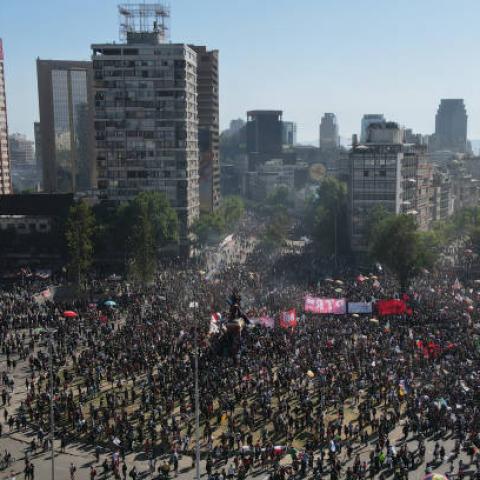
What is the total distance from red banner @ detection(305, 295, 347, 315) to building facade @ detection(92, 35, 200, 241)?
51702 mm

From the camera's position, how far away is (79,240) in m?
85.4

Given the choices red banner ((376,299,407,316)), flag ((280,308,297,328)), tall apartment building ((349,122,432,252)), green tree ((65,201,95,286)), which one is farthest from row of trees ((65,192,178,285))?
red banner ((376,299,407,316))

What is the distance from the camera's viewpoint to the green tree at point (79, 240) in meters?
84.4

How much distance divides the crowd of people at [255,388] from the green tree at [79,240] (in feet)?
39.2

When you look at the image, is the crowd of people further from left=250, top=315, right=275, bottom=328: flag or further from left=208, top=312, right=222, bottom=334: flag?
left=208, top=312, right=222, bottom=334: flag

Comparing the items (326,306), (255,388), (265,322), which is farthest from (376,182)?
(255,388)

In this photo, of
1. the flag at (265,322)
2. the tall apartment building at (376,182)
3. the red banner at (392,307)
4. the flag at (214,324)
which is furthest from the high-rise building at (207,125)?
the flag at (214,324)

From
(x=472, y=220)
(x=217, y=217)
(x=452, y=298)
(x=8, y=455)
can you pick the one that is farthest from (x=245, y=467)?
(x=472, y=220)

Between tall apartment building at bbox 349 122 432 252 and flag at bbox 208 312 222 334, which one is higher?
tall apartment building at bbox 349 122 432 252

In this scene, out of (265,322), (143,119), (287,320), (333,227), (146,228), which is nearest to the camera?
(287,320)

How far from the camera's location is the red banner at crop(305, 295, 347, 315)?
65188 millimetres

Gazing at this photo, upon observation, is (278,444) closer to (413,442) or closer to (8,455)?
(413,442)

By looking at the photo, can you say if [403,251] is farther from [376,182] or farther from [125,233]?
[125,233]

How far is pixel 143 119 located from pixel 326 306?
58.7m
